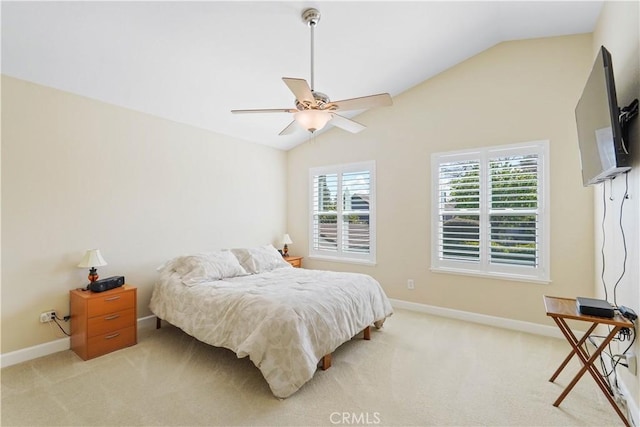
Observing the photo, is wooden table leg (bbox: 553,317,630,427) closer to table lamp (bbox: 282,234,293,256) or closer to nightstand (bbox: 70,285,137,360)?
nightstand (bbox: 70,285,137,360)

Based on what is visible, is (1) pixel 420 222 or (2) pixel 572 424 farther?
(1) pixel 420 222

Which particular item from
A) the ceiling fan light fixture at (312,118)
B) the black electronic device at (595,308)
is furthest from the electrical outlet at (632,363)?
the ceiling fan light fixture at (312,118)

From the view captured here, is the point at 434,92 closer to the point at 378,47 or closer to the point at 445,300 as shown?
the point at 378,47

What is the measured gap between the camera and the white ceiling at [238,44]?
2.48m

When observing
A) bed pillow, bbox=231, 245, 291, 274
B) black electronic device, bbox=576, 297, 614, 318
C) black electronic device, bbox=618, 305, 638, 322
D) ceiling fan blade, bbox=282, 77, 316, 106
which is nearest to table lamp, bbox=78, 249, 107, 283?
bed pillow, bbox=231, 245, 291, 274

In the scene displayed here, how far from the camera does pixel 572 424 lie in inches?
78.3

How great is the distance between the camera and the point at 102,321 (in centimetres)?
295

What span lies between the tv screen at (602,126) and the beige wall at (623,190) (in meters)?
0.15

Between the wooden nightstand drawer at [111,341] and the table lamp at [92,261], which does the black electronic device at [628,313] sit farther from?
the table lamp at [92,261]

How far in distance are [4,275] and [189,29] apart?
2730mm

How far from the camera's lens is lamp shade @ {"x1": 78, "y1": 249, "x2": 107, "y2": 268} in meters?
3.02

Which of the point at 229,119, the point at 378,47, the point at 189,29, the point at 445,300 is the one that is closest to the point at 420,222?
the point at 445,300

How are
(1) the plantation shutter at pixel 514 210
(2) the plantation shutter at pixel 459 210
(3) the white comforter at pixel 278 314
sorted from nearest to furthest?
(3) the white comforter at pixel 278 314 → (1) the plantation shutter at pixel 514 210 → (2) the plantation shutter at pixel 459 210

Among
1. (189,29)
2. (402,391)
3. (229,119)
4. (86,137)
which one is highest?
(189,29)
